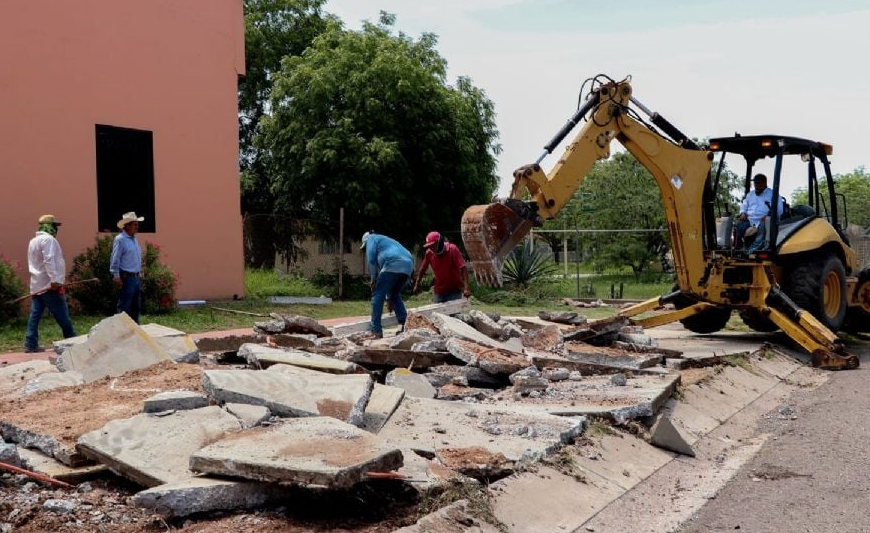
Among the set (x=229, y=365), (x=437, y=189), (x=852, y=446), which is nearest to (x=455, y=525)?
(x=852, y=446)

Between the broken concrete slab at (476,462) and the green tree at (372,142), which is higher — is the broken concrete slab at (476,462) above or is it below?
below

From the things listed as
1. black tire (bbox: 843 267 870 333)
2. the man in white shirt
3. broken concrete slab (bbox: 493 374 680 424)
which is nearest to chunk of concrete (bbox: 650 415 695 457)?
broken concrete slab (bbox: 493 374 680 424)

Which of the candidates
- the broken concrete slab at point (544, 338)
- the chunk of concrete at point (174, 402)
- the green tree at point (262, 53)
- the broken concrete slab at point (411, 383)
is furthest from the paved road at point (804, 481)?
the green tree at point (262, 53)

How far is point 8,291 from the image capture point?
1311cm

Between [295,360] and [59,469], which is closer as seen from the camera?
[59,469]

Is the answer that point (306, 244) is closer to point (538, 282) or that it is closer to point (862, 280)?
point (538, 282)

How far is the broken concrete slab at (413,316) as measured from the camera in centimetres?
1050

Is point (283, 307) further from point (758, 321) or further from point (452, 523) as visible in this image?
point (452, 523)

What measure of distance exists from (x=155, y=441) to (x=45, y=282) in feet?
22.0

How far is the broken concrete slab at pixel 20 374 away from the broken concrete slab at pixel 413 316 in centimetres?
355

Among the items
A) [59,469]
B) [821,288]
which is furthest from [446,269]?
[59,469]

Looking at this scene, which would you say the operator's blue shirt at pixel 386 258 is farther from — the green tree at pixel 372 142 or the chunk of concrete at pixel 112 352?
the green tree at pixel 372 142

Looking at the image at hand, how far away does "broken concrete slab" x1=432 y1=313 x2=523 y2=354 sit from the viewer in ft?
30.5

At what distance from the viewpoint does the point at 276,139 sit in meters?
24.3
